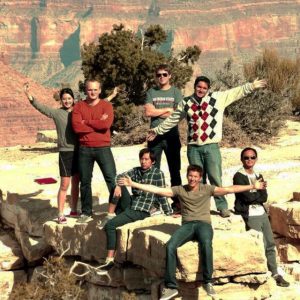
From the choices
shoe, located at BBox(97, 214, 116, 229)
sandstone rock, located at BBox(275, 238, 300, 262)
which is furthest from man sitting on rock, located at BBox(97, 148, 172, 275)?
sandstone rock, located at BBox(275, 238, 300, 262)

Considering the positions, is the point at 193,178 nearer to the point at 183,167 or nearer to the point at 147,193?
the point at 147,193

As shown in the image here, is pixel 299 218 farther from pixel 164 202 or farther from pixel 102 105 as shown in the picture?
pixel 102 105

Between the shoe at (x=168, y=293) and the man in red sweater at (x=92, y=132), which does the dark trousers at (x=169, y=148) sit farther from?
the shoe at (x=168, y=293)

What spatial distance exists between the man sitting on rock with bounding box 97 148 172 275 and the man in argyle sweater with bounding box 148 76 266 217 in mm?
540

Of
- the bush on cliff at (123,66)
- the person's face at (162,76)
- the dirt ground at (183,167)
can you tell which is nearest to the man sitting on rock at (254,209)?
the person's face at (162,76)

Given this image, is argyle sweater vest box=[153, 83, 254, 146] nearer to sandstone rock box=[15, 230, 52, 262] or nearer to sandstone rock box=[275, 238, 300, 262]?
sandstone rock box=[275, 238, 300, 262]

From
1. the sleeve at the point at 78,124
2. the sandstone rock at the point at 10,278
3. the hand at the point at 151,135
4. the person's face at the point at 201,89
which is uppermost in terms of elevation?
the person's face at the point at 201,89

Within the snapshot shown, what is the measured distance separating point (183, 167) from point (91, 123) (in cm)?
620

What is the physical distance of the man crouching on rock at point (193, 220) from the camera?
7.24 m

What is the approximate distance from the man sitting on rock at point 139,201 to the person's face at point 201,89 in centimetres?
87

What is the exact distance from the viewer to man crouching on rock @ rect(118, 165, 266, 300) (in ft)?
23.7

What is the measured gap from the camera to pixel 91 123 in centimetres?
855

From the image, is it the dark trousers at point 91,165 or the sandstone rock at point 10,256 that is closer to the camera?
the dark trousers at point 91,165

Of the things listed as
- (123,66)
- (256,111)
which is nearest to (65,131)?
(256,111)
